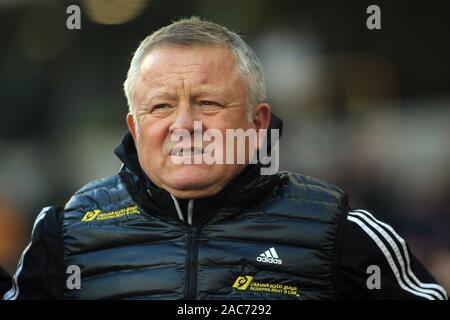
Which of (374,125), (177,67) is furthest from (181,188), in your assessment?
(374,125)

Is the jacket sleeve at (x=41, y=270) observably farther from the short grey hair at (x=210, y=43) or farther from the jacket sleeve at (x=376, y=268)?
the jacket sleeve at (x=376, y=268)

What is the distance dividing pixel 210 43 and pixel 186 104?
0.81ft

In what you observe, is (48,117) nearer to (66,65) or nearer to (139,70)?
(66,65)

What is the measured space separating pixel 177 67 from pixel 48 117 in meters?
4.81

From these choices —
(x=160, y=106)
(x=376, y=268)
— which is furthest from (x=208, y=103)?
(x=376, y=268)

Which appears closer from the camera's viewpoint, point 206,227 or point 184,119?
point 184,119

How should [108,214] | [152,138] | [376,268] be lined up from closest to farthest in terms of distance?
[376,268] < [152,138] < [108,214]

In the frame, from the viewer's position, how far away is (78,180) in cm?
708

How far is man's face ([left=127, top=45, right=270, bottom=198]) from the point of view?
2.48 meters

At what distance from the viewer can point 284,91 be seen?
6.68m

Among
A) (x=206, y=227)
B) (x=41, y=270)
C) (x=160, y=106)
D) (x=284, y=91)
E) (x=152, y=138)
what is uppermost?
(x=160, y=106)

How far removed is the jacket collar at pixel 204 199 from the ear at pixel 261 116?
16 centimetres

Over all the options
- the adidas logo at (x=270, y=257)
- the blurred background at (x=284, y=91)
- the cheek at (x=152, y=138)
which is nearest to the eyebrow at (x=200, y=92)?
the cheek at (x=152, y=138)

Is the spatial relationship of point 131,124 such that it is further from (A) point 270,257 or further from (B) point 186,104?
(A) point 270,257
